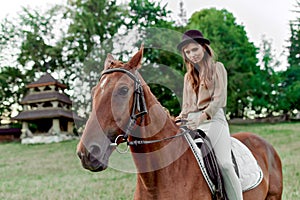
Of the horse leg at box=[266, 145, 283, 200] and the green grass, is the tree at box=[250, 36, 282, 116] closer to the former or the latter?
the green grass

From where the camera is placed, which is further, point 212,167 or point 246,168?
point 246,168

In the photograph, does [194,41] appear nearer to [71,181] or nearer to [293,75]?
[71,181]

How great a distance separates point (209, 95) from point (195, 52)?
19.3 inches

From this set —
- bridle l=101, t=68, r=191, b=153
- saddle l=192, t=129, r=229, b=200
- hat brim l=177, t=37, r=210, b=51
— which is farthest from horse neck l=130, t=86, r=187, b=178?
hat brim l=177, t=37, r=210, b=51

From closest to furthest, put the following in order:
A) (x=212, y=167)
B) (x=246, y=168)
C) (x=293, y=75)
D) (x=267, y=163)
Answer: (x=212, y=167) → (x=246, y=168) → (x=267, y=163) → (x=293, y=75)

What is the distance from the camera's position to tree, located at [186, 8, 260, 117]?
1344 inches

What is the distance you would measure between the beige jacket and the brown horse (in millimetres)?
442

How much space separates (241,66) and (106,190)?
32.6 meters

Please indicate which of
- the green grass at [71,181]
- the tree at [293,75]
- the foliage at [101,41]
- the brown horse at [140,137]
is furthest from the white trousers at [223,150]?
the tree at [293,75]

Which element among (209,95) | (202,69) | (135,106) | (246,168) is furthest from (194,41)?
(246,168)

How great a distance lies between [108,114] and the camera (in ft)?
8.91

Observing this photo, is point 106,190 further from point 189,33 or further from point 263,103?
point 263,103

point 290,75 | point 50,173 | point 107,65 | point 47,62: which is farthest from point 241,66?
point 107,65

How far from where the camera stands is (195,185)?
3.40 m
